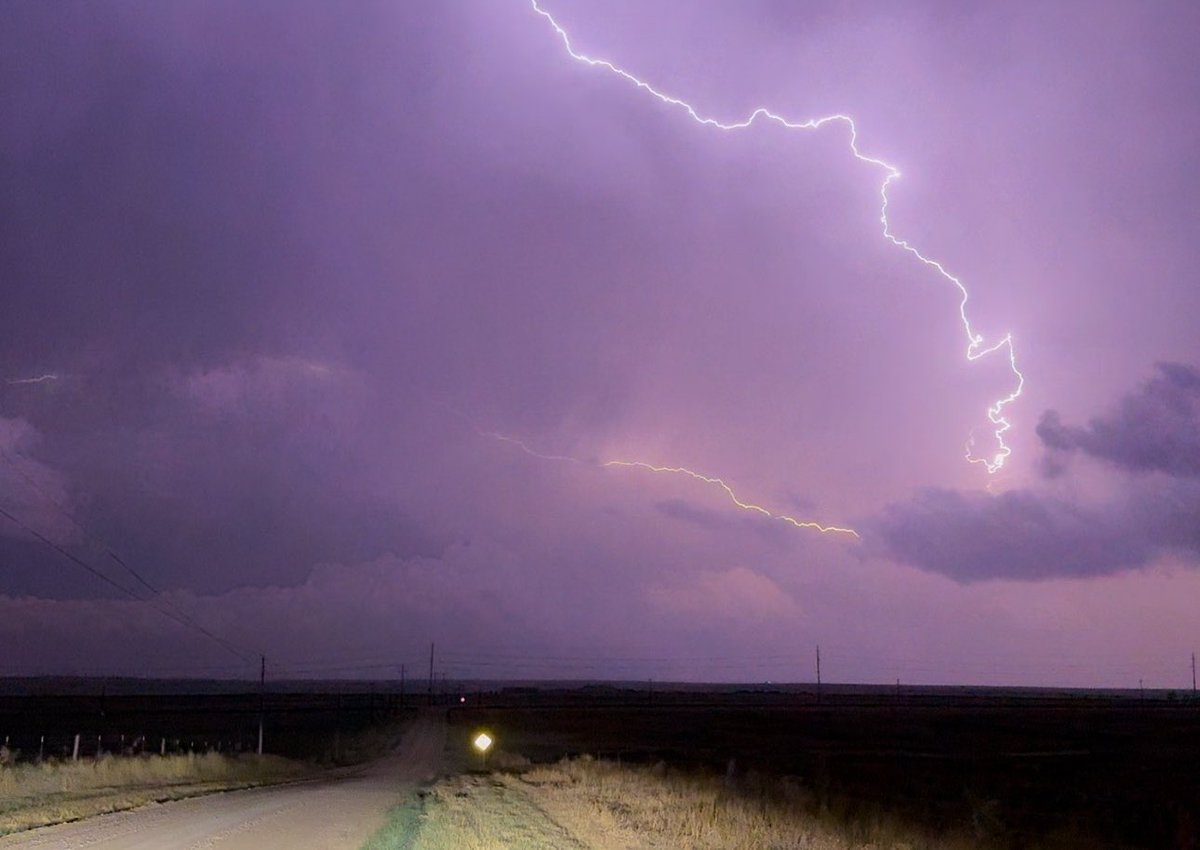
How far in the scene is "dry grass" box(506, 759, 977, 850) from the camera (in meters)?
17.1

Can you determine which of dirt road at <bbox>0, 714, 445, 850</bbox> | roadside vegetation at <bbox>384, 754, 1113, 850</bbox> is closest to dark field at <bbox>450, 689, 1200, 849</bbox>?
roadside vegetation at <bbox>384, 754, 1113, 850</bbox>

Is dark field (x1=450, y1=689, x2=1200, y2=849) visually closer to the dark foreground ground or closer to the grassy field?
the dark foreground ground

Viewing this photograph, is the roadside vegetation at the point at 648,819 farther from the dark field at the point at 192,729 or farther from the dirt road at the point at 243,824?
the dark field at the point at 192,729

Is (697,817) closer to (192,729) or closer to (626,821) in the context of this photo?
(626,821)

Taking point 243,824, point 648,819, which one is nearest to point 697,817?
point 648,819

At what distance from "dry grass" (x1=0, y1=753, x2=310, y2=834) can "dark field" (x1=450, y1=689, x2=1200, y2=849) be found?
15.0 metres

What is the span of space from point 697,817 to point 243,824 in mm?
7393

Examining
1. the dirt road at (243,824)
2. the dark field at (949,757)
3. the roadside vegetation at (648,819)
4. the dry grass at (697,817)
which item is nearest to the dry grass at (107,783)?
the dirt road at (243,824)

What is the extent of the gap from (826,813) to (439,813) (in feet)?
31.8

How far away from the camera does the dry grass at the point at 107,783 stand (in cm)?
2003

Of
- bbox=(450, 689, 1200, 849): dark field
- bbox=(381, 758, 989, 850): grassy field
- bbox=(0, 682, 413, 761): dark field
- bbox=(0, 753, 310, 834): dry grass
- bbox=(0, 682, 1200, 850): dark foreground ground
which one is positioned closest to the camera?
bbox=(381, 758, 989, 850): grassy field

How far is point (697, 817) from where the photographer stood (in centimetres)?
1934

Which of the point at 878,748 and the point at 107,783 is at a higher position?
the point at 107,783

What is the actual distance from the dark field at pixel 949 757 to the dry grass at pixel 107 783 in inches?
591
